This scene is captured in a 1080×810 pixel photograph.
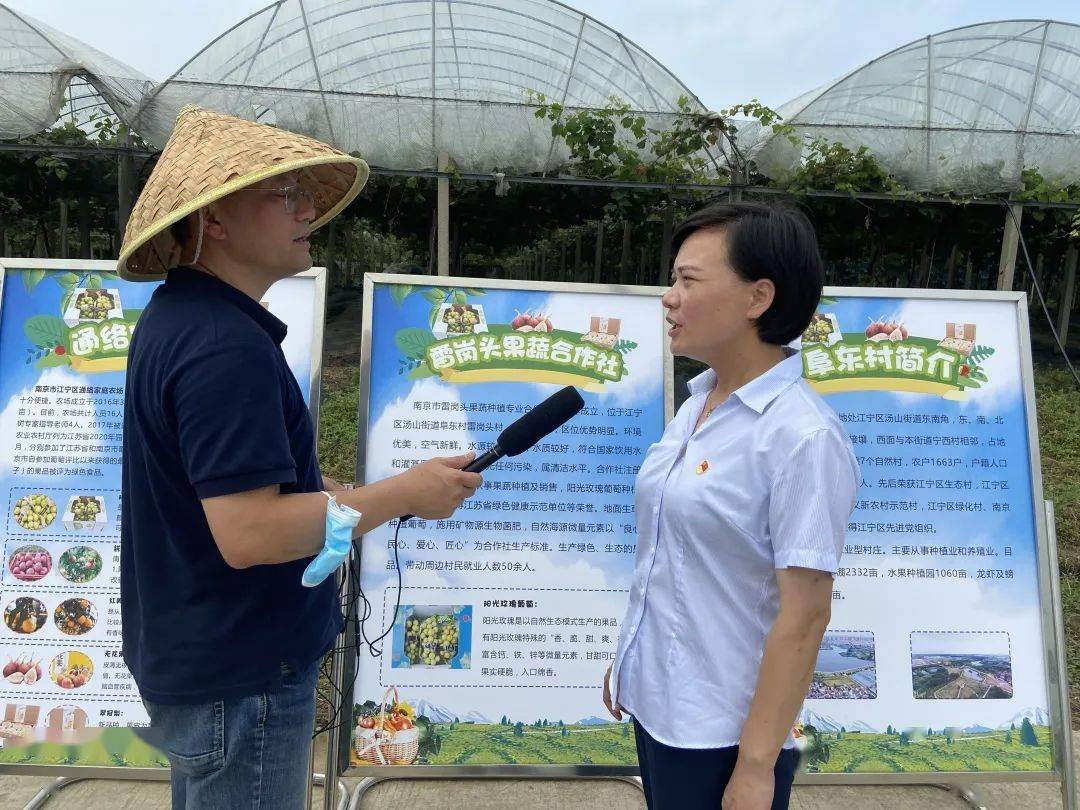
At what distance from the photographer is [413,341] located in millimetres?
2297

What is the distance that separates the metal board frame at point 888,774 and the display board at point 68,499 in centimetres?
32

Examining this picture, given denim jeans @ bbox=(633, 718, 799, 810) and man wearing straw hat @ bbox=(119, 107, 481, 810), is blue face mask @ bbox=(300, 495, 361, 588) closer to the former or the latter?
man wearing straw hat @ bbox=(119, 107, 481, 810)

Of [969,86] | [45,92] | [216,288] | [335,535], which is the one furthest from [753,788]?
[969,86]

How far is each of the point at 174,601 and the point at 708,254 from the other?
1.01 m

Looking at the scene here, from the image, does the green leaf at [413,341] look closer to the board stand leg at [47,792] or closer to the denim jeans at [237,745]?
the denim jeans at [237,745]

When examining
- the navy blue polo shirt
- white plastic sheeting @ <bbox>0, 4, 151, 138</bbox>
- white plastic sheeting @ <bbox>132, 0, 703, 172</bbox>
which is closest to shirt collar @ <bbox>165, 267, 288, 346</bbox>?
the navy blue polo shirt

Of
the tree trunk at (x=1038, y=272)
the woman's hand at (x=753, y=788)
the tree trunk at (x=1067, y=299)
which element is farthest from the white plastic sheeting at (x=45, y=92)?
the tree trunk at (x=1038, y=272)

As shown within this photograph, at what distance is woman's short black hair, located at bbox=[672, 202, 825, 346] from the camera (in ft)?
4.20

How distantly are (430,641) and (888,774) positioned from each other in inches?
53.1

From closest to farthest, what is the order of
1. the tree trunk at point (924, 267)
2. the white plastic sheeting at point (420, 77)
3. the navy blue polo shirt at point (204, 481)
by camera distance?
the navy blue polo shirt at point (204, 481)
the white plastic sheeting at point (420, 77)
the tree trunk at point (924, 267)

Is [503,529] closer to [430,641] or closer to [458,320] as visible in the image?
[430,641]

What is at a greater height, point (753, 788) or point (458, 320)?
point (458, 320)

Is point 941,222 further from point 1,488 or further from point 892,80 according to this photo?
point 1,488

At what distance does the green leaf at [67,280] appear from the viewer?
2330mm
